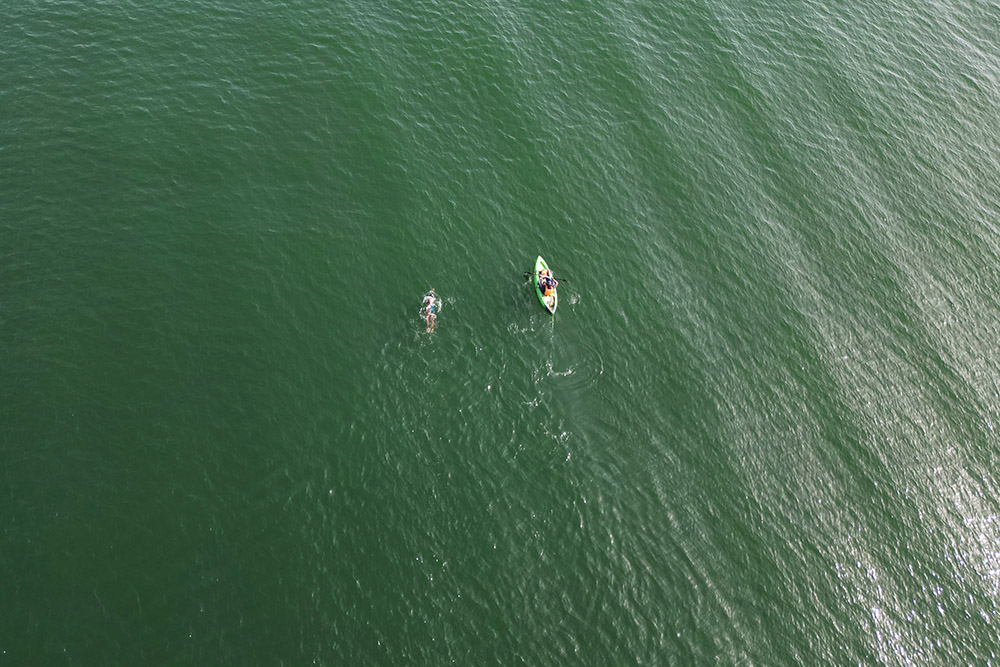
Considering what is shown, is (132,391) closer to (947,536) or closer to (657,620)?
(657,620)

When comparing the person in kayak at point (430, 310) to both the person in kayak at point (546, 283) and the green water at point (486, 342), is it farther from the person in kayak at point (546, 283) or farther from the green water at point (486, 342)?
the person in kayak at point (546, 283)

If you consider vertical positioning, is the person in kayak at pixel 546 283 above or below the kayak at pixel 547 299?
above

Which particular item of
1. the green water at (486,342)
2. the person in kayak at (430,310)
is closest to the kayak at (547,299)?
the green water at (486,342)

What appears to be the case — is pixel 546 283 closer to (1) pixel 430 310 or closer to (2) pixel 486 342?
(2) pixel 486 342

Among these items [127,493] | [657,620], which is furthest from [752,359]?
[127,493]

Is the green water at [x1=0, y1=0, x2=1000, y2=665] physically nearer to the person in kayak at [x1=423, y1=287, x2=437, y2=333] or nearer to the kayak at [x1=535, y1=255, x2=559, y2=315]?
the person in kayak at [x1=423, y1=287, x2=437, y2=333]

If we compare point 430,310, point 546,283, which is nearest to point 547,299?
point 546,283

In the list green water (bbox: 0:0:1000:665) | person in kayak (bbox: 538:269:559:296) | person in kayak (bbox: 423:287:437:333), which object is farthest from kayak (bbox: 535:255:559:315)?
person in kayak (bbox: 423:287:437:333)
